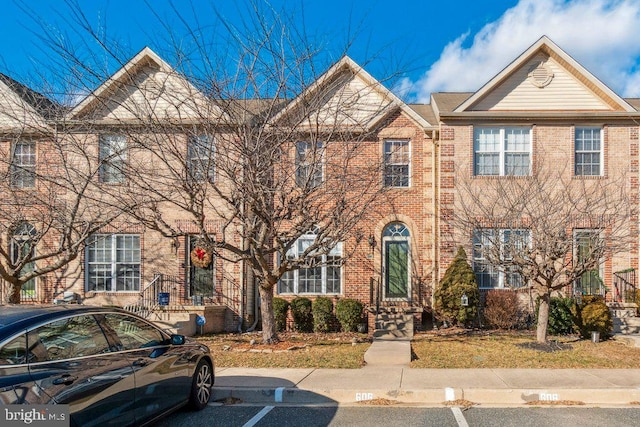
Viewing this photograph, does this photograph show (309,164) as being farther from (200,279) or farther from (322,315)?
(200,279)

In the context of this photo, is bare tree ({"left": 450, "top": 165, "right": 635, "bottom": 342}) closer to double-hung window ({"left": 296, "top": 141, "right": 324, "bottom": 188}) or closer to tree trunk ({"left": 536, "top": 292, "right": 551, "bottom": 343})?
tree trunk ({"left": 536, "top": 292, "right": 551, "bottom": 343})

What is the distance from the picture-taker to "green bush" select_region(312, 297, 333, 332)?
1479 centimetres

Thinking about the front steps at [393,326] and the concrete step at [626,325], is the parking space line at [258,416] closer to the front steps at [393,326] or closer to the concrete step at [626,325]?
the front steps at [393,326]

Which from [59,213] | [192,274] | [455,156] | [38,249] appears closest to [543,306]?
[455,156]

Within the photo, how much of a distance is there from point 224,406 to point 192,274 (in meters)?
8.63

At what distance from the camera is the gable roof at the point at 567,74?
14781mm

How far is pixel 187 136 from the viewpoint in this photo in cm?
984

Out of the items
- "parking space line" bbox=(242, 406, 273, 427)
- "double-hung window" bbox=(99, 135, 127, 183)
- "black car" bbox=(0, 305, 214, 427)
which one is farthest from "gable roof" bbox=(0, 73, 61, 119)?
"parking space line" bbox=(242, 406, 273, 427)

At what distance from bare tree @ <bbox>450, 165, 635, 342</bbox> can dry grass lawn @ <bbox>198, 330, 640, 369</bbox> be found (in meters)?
1.09

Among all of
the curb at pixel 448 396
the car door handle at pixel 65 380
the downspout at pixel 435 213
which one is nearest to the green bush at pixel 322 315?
the downspout at pixel 435 213

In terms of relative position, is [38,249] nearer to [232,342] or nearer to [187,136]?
[232,342]

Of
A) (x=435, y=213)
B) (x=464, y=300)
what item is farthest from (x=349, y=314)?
(x=435, y=213)

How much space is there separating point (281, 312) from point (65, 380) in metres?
10.6

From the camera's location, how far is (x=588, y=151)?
15.1 metres
